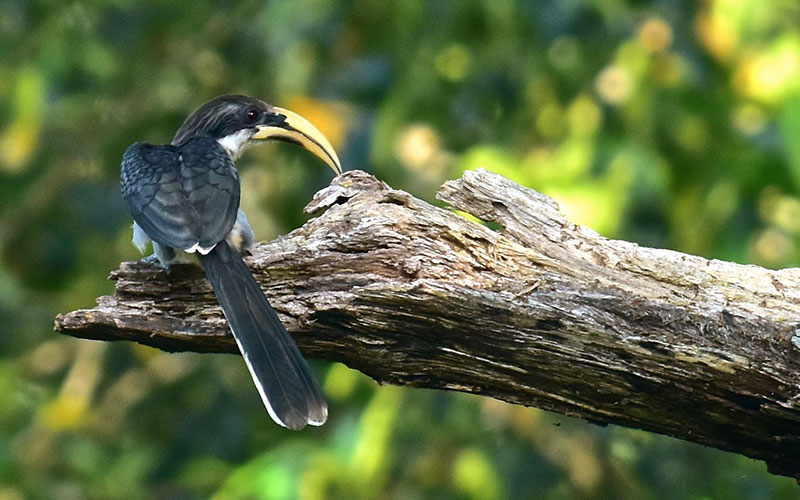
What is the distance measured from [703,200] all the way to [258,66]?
3.12 m

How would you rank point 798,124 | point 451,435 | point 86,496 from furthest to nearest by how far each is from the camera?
point 86,496
point 451,435
point 798,124

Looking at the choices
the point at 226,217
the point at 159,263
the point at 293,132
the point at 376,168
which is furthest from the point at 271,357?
the point at 376,168

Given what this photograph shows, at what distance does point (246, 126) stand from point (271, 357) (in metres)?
1.66

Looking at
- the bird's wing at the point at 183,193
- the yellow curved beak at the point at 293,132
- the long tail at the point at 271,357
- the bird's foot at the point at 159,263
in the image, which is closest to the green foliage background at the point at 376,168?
the yellow curved beak at the point at 293,132

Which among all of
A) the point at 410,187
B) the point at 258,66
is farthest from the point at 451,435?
the point at 258,66

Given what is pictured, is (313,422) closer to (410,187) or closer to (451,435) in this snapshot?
(451,435)

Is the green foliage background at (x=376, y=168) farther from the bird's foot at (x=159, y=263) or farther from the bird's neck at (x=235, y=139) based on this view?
the bird's foot at (x=159, y=263)

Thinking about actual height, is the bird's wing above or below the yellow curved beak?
below

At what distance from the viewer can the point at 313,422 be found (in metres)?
3.09

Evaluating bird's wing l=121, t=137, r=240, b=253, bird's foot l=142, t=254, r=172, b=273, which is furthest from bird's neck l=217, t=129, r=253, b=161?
bird's foot l=142, t=254, r=172, b=273

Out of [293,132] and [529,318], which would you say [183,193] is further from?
[529,318]

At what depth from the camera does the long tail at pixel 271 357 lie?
3.03 meters

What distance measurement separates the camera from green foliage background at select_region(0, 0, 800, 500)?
6.19 meters

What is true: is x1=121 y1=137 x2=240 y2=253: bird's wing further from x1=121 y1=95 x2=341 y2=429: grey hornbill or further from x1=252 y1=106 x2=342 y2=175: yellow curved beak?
x1=252 y1=106 x2=342 y2=175: yellow curved beak
